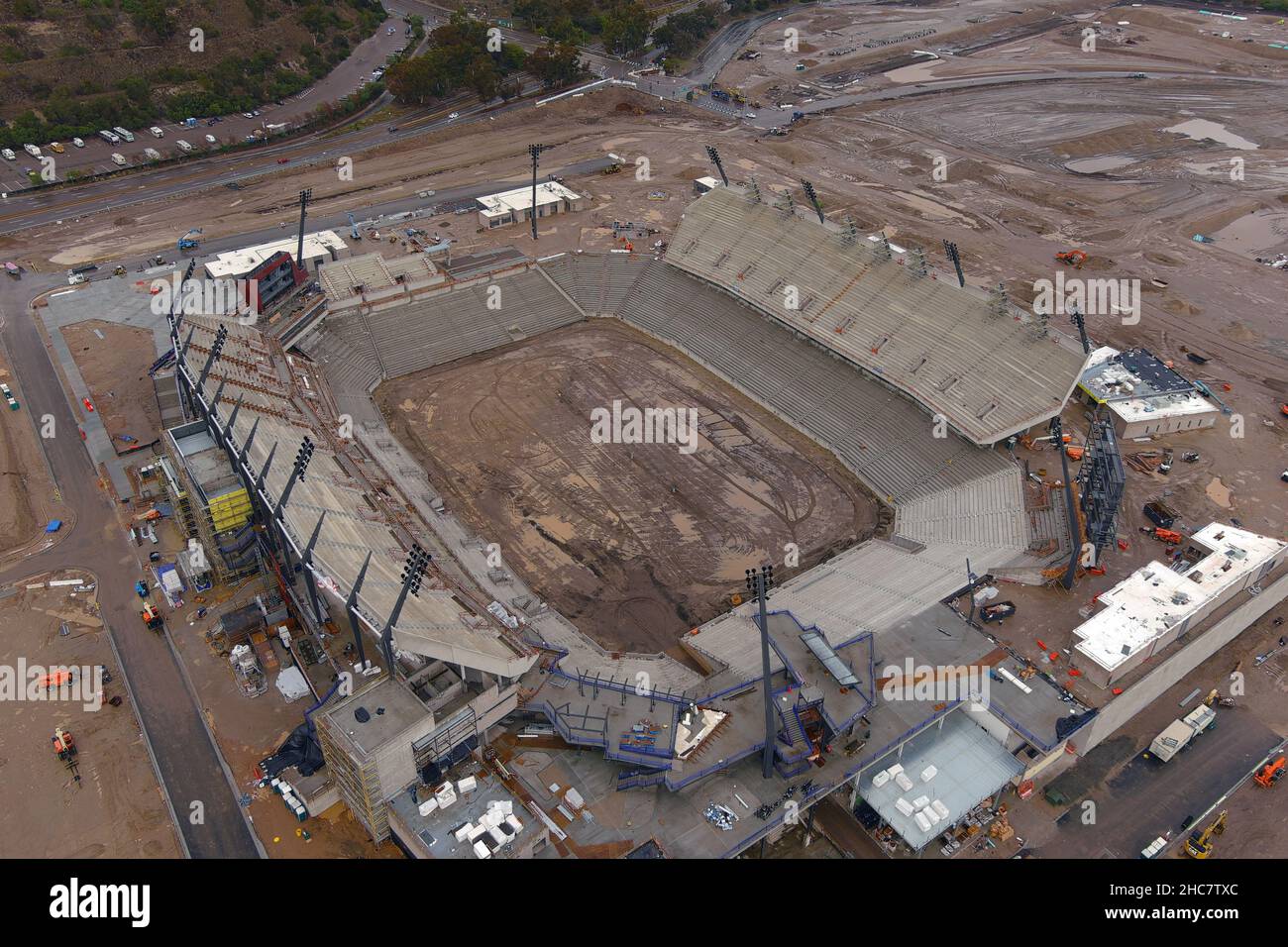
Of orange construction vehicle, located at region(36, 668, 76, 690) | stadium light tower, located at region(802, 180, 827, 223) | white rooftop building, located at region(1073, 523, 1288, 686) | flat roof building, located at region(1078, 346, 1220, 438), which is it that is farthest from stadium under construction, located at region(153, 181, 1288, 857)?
orange construction vehicle, located at region(36, 668, 76, 690)

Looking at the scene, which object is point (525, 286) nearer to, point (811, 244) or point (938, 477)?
point (811, 244)

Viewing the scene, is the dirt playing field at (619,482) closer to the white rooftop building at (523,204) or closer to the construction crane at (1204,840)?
the white rooftop building at (523,204)

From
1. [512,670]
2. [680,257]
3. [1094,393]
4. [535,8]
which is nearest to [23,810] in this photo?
[512,670]

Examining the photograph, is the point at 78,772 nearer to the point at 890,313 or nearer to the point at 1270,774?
the point at 1270,774

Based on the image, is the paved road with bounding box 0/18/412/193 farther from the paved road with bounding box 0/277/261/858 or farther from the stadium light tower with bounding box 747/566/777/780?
the stadium light tower with bounding box 747/566/777/780

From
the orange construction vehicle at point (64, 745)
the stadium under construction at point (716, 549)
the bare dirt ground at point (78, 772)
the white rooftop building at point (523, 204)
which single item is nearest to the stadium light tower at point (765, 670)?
the stadium under construction at point (716, 549)
